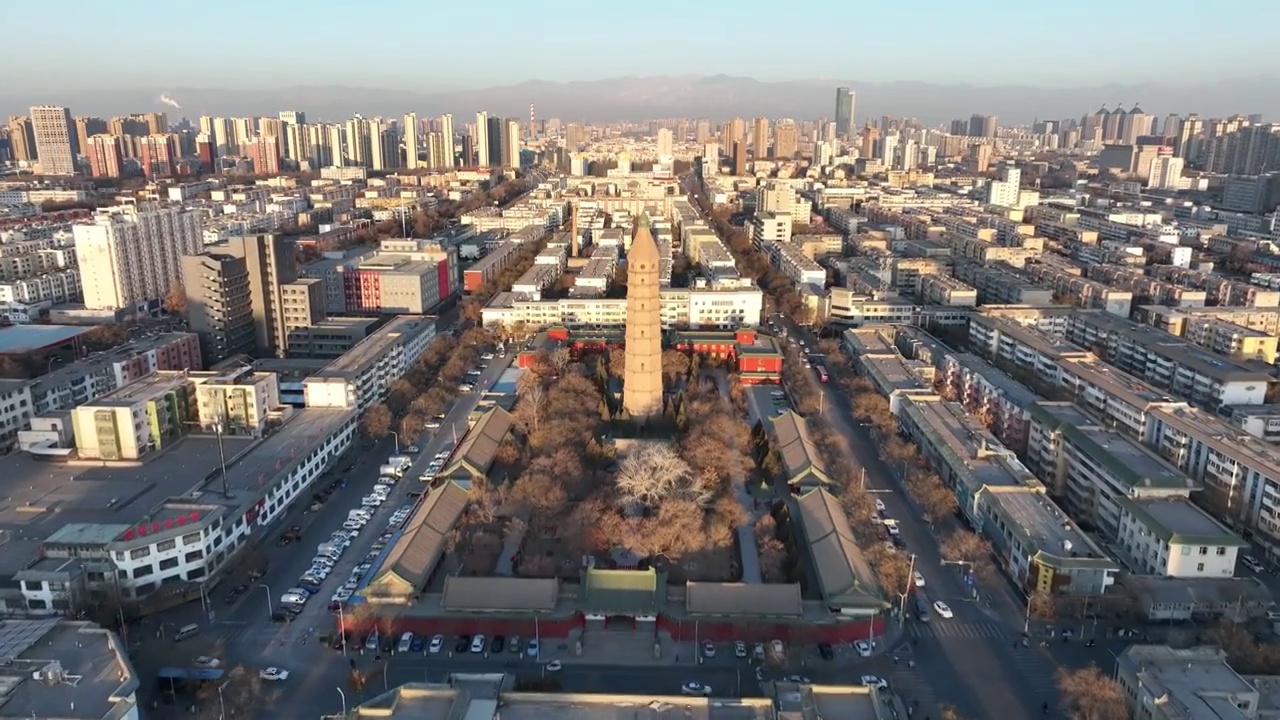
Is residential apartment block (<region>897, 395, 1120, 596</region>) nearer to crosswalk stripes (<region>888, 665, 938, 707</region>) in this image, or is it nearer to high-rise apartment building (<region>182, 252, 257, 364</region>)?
crosswalk stripes (<region>888, 665, 938, 707</region>)

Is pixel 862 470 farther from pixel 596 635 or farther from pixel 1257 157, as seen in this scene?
pixel 1257 157

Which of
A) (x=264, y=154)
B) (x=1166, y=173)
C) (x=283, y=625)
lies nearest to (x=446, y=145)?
(x=264, y=154)

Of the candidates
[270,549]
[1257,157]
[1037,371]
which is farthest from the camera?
[1257,157]

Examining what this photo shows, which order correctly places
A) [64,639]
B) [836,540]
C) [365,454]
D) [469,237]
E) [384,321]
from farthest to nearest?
[469,237] → [384,321] → [365,454] → [836,540] → [64,639]

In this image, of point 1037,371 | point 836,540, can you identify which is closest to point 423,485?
point 836,540

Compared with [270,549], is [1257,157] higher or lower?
higher

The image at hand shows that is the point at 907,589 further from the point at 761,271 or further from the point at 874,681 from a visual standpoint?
the point at 761,271

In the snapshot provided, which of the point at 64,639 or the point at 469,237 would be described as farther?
the point at 469,237
